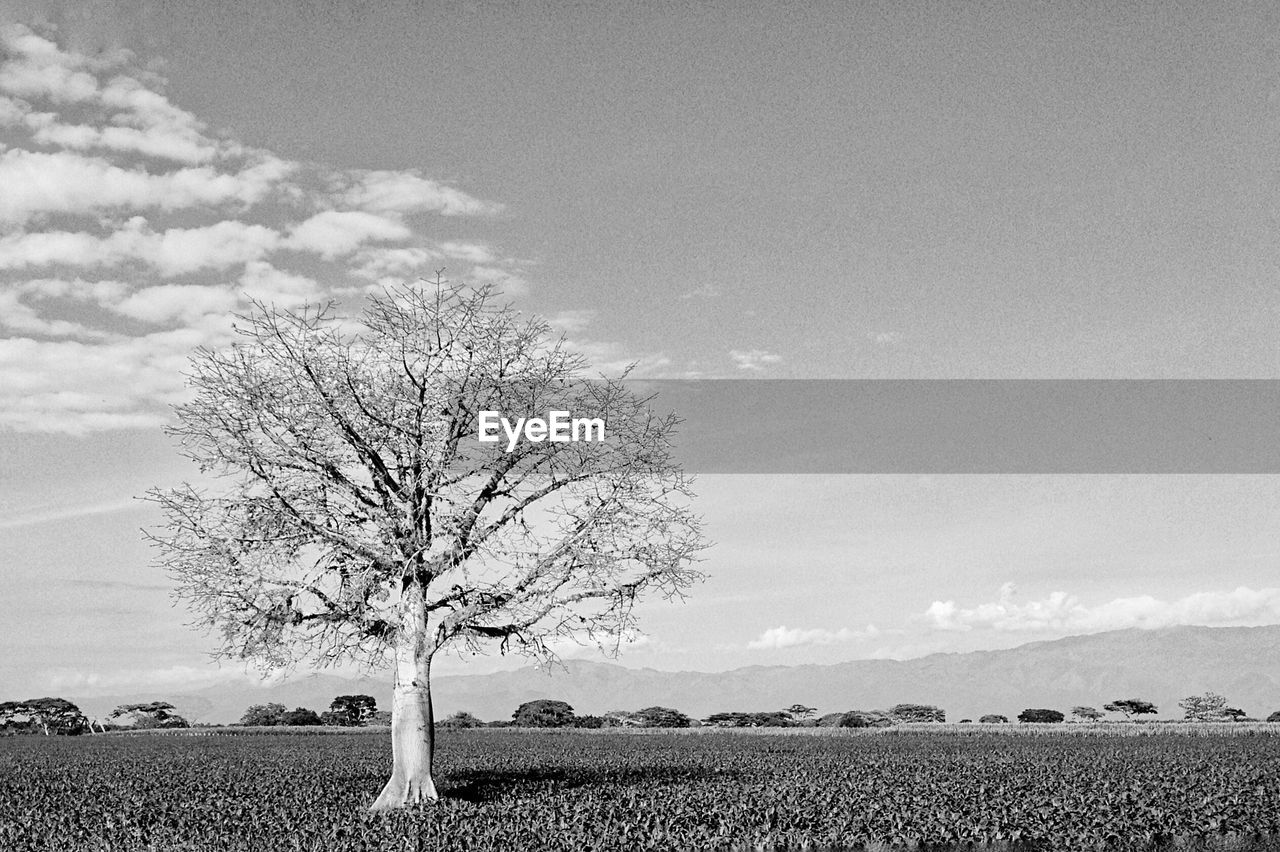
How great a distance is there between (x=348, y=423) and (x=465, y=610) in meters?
5.01

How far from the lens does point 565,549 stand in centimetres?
2631

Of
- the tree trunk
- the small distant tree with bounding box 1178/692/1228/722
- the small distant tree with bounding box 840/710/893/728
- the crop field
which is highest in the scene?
the tree trunk

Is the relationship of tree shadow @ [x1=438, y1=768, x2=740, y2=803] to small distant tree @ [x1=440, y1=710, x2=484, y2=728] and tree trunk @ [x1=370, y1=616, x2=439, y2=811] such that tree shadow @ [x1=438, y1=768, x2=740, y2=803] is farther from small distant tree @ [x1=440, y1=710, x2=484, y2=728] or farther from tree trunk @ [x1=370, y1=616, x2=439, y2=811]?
small distant tree @ [x1=440, y1=710, x2=484, y2=728]

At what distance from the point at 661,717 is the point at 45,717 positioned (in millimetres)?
65539

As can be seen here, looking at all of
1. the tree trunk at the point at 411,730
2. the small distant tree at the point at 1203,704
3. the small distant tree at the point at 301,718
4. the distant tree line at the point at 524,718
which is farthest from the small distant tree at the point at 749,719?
the tree trunk at the point at 411,730

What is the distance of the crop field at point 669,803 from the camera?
76.7 ft

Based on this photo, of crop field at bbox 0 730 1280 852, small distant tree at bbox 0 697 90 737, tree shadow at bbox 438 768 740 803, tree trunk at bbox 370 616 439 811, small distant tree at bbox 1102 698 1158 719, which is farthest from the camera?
small distant tree at bbox 1102 698 1158 719

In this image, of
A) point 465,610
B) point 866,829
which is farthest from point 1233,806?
point 465,610

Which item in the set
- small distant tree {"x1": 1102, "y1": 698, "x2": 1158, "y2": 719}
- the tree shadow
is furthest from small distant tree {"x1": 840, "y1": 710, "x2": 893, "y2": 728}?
the tree shadow

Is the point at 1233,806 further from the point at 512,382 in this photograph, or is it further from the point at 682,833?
the point at 512,382

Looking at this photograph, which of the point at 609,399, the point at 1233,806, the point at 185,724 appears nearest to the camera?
the point at 609,399

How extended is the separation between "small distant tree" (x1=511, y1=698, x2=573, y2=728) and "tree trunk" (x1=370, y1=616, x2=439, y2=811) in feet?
291

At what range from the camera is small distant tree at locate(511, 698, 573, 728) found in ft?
379

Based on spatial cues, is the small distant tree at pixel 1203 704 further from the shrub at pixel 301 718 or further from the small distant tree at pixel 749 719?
the shrub at pixel 301 718
